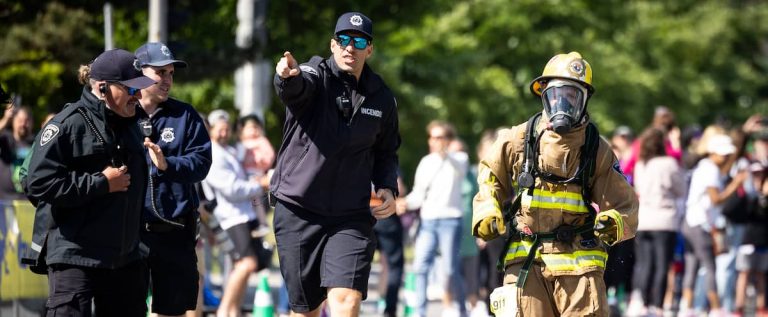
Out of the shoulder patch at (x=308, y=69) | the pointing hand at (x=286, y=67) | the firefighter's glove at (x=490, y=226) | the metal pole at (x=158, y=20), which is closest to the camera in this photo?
the pointing hand at (x=286, y=67)

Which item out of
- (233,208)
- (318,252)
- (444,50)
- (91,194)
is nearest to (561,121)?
(318,252)

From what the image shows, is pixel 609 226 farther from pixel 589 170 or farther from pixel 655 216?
pixel 655 216

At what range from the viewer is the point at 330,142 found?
7.94 m

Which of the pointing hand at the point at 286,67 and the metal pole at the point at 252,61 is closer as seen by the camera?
the pointing hand at the point at 286,67

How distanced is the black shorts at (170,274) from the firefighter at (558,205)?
1.81 metres

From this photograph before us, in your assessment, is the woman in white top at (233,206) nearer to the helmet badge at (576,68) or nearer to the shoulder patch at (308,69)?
the shoulder patch at (308,69)

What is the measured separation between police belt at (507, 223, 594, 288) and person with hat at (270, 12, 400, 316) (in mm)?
934

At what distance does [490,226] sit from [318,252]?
3.46 feet

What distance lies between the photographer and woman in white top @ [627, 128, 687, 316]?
1417 centimetres

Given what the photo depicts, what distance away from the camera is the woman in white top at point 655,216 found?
14.2 m

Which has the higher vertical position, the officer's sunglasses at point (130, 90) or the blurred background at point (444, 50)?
the blurred background at point (444, 50)

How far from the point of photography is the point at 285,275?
26.5 feet

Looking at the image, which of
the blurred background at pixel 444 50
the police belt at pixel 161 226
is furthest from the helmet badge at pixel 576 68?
the blurred background at pixel 444 50

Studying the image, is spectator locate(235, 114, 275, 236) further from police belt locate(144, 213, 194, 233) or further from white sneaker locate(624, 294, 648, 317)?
police belt locate(144, 213, 194, 233)
